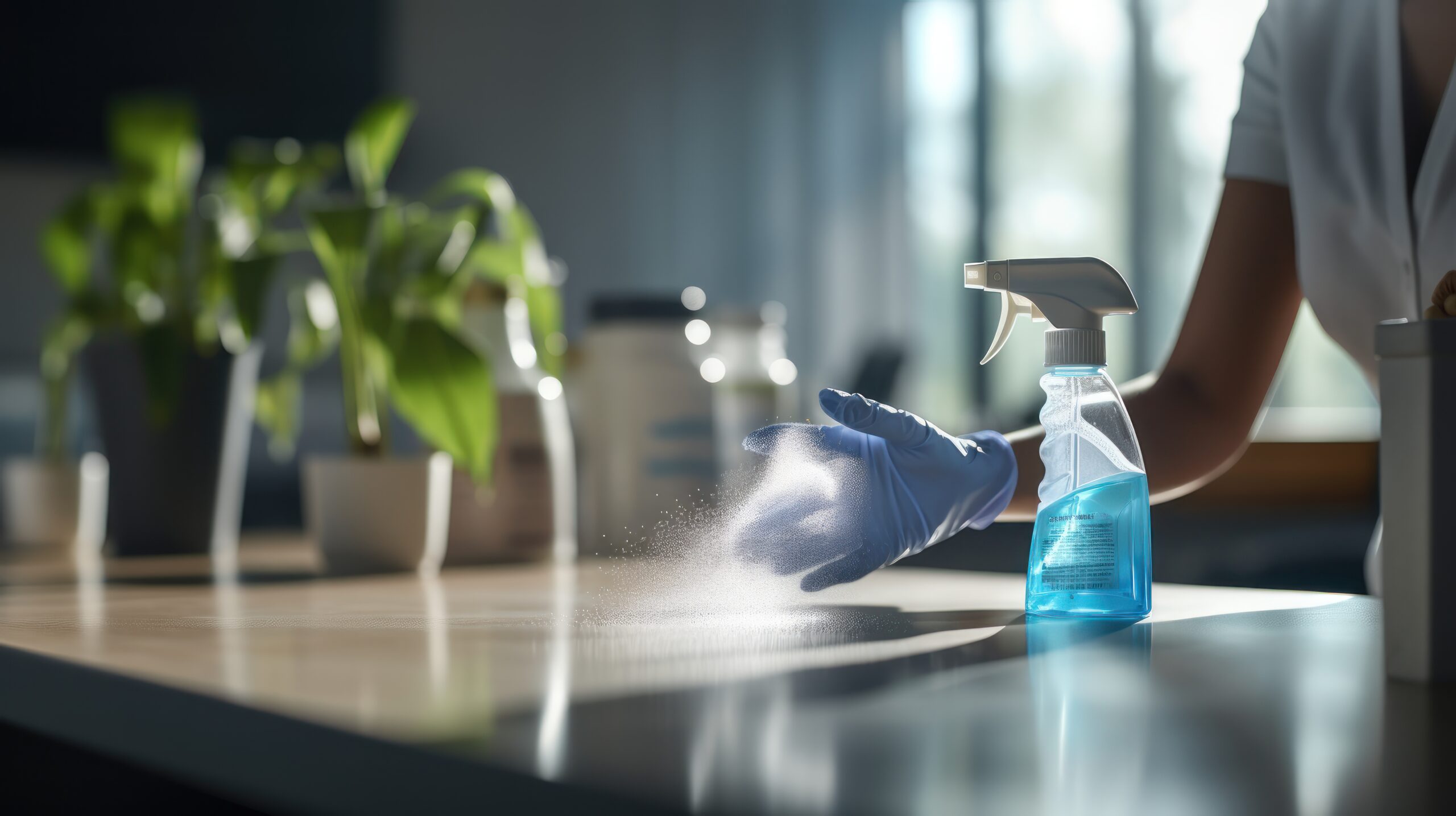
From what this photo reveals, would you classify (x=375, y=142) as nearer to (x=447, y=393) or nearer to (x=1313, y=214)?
(x=447, y=393)

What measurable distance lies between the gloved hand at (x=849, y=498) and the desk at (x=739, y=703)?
0.9 inches

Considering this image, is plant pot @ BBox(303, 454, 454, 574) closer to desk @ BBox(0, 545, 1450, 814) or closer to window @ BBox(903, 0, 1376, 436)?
desk @ BBox(0, 545, 1450, 814)

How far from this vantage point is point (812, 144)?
4.38 m

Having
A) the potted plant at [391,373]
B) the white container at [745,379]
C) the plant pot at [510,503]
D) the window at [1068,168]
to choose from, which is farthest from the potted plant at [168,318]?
the window at [1068,168]

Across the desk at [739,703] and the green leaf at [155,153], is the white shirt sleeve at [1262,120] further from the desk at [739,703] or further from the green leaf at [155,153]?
the green leaf at [155,153]

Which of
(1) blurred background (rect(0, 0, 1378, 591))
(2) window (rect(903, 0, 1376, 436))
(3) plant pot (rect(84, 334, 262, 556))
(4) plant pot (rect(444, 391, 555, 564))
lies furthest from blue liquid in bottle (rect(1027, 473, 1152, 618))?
(2) window (rect(903, 0, 1376, 436))

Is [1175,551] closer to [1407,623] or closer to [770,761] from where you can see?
[1407,623]

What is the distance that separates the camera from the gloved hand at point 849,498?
0.59 m

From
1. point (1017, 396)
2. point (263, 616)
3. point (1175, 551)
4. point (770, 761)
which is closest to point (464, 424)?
point (263, 616)

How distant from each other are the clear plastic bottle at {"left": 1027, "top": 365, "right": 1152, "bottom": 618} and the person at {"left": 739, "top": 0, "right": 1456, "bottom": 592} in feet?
0.80

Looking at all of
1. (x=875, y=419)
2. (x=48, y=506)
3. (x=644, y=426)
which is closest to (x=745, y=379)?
(x=644, y=426)

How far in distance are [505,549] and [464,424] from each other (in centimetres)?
15

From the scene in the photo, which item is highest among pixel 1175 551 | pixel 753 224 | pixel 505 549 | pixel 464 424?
pixel 753 224

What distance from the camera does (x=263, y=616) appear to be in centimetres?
60
